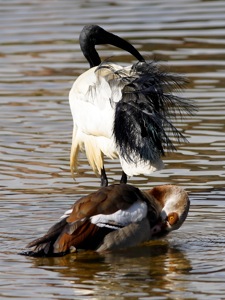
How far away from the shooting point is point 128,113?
9.77m

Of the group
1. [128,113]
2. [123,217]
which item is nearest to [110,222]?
[123,217]

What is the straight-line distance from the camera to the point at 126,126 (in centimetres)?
974

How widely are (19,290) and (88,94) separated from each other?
2.87 m

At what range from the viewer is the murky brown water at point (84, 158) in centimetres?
846

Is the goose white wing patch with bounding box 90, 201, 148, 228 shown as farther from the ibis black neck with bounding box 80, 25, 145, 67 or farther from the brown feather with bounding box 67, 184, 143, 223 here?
the ibis black neck with bounding box 80, 25, 145, 67

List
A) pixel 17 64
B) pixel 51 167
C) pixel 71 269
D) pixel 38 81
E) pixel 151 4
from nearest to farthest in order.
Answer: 1. pixel 71 269
2. pixel 51 167
3. pixel 38 81
4. pixel 17 64
5. pixel 151 4

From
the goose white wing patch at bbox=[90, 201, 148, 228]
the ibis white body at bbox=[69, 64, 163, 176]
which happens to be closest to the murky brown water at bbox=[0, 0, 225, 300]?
the goose white wing patch at bbox=[90, 201, 148, 228]

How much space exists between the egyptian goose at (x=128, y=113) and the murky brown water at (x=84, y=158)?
647 mm

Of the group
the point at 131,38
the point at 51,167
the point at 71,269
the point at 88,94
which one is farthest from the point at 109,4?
the point at 71,269

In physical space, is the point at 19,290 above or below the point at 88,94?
below

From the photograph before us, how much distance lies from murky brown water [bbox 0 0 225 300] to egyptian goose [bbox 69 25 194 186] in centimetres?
65

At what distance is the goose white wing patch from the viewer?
904cm

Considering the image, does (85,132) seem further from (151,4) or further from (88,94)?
(151,4)

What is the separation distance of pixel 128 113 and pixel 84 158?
293cm
